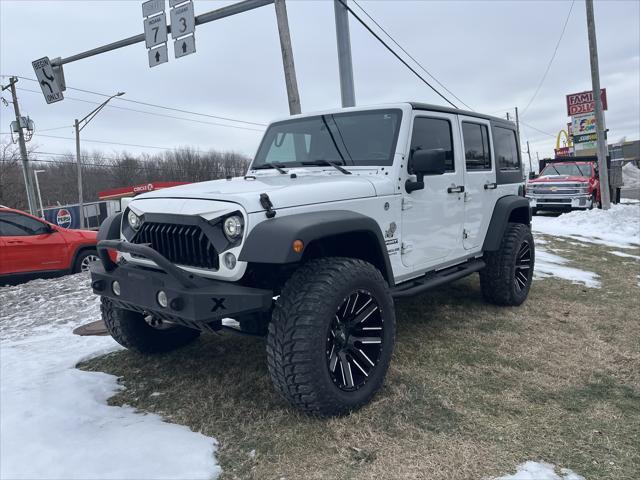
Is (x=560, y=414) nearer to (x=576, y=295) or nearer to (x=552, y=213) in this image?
(x=576, y=295)

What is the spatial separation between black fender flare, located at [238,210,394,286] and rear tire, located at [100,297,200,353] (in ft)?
5.75

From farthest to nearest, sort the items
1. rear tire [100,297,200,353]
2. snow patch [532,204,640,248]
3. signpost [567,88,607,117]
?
signpost [567,88,607,117] < snow patch [532,204,640,248] < rear tire [100,297,200,353]

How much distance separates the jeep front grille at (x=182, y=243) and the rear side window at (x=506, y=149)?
3673mm

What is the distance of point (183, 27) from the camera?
10.8 meters

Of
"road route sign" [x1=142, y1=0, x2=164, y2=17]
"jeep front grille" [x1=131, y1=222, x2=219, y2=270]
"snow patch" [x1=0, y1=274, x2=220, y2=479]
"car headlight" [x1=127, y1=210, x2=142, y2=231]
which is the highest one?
"road route sign" [x1=142, y1=0, x2=164, y2=17]

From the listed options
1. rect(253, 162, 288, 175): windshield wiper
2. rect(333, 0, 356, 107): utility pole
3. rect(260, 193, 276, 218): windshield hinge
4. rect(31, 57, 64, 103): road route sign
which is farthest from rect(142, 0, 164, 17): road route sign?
rect(260, 193, 276, 218): windshield hinge

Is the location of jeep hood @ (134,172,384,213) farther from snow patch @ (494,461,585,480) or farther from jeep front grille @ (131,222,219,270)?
snow patch @ (494,461,585,480)

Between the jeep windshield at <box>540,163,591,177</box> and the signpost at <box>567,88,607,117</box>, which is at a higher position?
the signpost at <box>567,88,607,117</box>

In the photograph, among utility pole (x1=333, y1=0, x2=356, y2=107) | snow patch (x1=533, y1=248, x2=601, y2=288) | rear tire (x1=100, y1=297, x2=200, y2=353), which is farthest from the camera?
utility pole (x1=333, y1=0, x2=356, y2=107)

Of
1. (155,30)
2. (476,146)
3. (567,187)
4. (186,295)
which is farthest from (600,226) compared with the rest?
(186,295)

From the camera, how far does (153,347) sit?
4.15 meters

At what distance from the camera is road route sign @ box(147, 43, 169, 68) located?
11.4 metres

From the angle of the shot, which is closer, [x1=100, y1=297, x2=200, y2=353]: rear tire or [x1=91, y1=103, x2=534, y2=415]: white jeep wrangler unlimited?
[x1=91, y1=103, x2=534, y2=415]: white jeep wrangler unlimited

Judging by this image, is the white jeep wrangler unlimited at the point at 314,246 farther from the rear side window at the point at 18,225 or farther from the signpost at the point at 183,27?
the signpost at the point at 183,27
